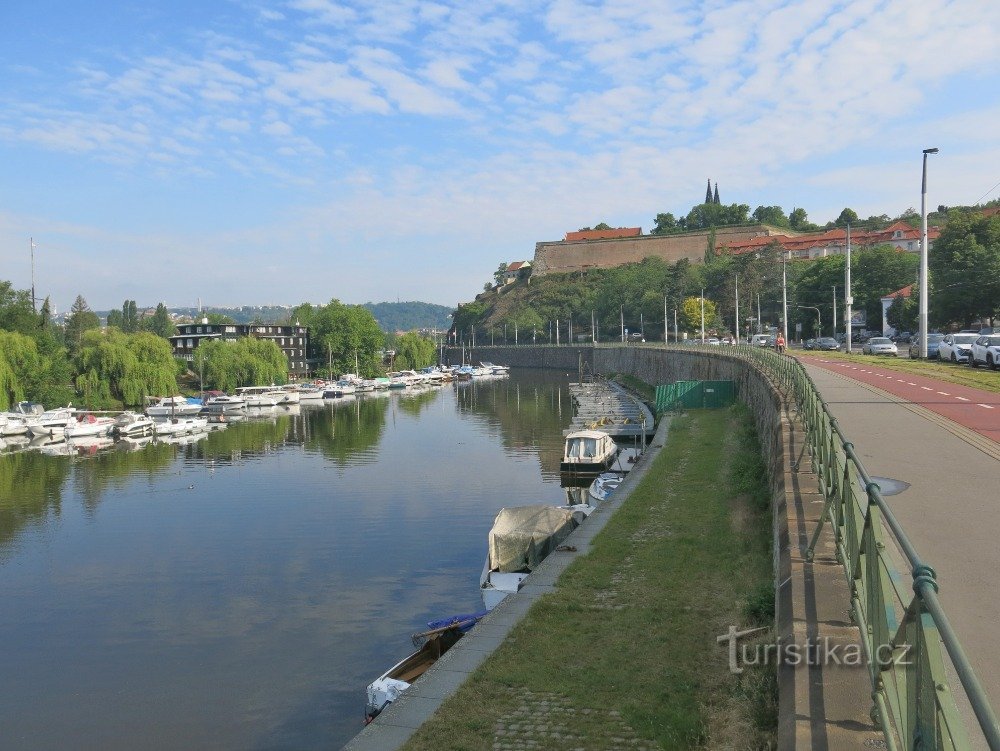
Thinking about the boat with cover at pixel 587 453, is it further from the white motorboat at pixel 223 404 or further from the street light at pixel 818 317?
the street light at pixel 818 317

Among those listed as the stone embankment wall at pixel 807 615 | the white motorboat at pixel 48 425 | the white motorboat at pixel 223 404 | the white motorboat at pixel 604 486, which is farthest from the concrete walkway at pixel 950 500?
the white motorboat at pixel 223 404

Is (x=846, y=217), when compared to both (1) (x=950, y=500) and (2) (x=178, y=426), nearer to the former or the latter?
(2) (x=178, y=426)

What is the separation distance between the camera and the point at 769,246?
123 m

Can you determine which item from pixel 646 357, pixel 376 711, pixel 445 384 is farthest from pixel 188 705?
pixel 445 384

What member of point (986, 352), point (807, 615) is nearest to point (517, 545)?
point (807, 615)

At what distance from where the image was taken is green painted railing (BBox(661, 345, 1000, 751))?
3699 mm

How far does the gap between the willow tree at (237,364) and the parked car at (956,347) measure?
73975 millimetres

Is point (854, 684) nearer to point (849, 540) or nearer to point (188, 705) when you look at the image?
point (849, 540)

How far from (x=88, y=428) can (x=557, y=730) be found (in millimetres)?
58955

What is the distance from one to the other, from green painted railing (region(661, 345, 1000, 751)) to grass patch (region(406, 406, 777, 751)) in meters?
1.92

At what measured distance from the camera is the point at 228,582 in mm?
24188

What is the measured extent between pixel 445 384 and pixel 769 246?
5215cm

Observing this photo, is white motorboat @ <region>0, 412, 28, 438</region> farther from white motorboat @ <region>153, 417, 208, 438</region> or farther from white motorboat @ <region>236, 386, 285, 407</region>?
white motorboat @ <region>236, 386, 285, 407</region>

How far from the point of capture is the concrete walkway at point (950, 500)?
288 inches
